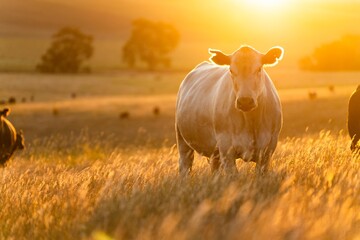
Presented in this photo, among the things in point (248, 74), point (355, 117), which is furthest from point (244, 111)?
point (355, 117)

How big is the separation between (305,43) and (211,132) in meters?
127

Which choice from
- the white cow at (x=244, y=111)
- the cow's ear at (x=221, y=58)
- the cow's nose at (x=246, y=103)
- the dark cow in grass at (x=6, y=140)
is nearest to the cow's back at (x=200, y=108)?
the white cow at (x=244, y=111)

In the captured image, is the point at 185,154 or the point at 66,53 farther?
the point at 66,53

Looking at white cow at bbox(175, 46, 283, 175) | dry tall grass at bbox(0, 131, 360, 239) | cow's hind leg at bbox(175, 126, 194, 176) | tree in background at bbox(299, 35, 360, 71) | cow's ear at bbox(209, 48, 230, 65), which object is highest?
cow's ear at bbox(209, 48, 230, 65)

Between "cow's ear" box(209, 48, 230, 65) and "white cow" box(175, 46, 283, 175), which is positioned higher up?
"cow's ear" box(209, 48, 230, 65)

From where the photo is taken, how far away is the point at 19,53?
12019 centimetres

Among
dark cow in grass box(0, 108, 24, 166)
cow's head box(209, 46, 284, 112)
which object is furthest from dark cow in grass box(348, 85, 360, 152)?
dark cow in grass box(0, 108, 24, 166)

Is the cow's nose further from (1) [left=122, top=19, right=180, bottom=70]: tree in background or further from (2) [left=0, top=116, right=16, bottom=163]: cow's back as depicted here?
(1) [left=122, top=19, right=180, bottom=70]: tree in background

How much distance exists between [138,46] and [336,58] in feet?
106

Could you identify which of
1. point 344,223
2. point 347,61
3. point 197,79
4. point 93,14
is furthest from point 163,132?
point 93,14

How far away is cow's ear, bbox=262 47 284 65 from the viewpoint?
8734 mm

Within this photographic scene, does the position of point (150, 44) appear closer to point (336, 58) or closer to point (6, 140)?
point (336, 58)

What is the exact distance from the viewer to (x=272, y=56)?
878 centimetres

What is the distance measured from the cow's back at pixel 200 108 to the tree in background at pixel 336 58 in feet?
326
